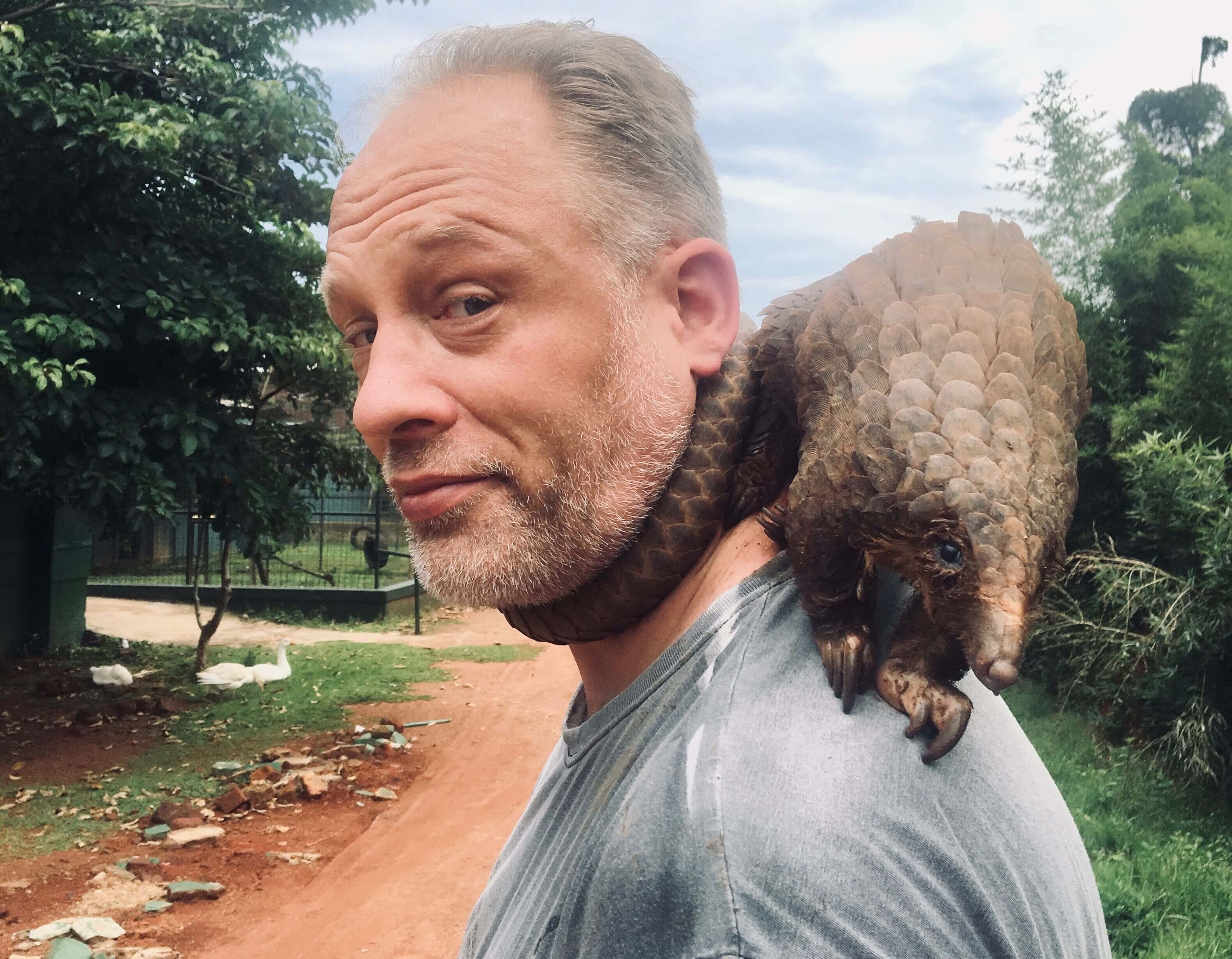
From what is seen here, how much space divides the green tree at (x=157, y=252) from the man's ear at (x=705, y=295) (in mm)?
5151

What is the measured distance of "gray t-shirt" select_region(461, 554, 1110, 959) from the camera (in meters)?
0.80

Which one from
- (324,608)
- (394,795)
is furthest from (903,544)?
(324,608)

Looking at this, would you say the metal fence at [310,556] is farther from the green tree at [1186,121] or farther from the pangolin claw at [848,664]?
the pangolin claw at [848,664]

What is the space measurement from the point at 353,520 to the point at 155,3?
11.8 meters

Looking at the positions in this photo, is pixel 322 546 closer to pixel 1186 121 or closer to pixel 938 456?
pixel 1186 121

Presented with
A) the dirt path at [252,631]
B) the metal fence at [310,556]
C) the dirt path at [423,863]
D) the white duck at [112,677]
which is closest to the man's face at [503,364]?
the dirt path at [423,863]

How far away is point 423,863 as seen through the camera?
5.52 metres

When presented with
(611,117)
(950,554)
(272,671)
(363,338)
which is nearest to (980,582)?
(950,554)

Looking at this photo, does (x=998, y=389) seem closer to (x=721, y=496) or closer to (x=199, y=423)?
(x=721, y=496)

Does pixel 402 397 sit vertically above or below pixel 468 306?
below

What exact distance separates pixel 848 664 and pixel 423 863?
5.16 metres

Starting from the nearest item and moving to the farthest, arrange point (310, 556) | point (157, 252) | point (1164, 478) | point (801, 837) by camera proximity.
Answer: point (801, 837) → point (1164, 478) → point (157, 252) → point (310, 556)

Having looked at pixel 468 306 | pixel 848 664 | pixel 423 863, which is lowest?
pixel 423 863

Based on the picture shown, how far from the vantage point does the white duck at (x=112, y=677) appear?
8938 mm
